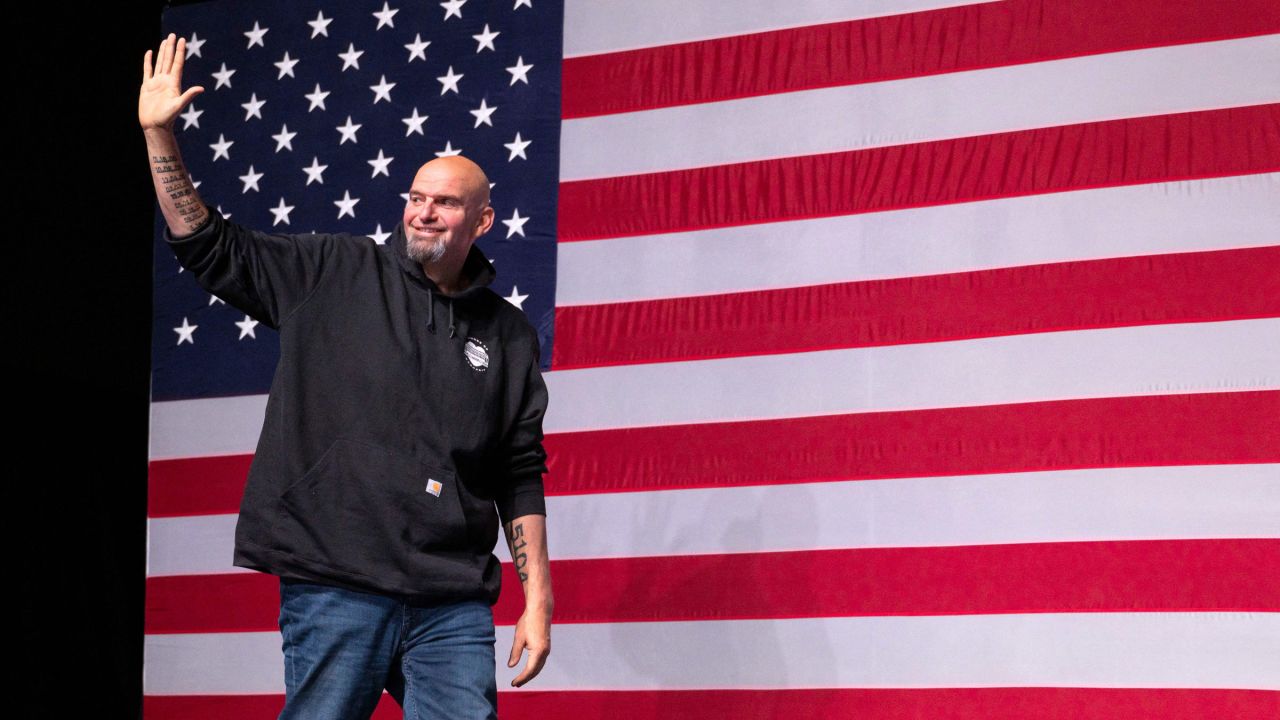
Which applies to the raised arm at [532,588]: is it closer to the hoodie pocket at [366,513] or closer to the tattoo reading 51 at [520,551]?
the tattoo reading 51 at [520,551]

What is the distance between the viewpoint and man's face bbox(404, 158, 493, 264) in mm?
2473

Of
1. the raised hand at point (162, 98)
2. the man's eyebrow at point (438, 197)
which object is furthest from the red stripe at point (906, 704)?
the raised hand at point (162, 98)

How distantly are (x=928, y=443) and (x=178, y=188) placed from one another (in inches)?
79.2

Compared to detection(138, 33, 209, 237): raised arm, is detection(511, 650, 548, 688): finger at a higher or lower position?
lower

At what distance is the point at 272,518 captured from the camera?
7.46 feet

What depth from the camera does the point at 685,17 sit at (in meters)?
3.89

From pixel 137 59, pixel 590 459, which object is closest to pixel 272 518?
pixel 590 459

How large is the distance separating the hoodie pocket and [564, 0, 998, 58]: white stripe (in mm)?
1973

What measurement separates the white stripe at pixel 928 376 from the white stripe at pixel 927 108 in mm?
569

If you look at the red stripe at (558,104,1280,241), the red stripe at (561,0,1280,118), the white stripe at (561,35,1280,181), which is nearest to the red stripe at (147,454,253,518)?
the red stripe at (558,104,1280,241)

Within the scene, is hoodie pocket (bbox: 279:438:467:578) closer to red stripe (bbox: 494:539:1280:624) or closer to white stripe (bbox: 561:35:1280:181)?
red stripe (bbox: 494:539:1280:624)

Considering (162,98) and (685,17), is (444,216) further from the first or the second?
(685,17)

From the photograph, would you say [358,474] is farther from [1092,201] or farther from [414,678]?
[1092,201]

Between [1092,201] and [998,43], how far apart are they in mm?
501
